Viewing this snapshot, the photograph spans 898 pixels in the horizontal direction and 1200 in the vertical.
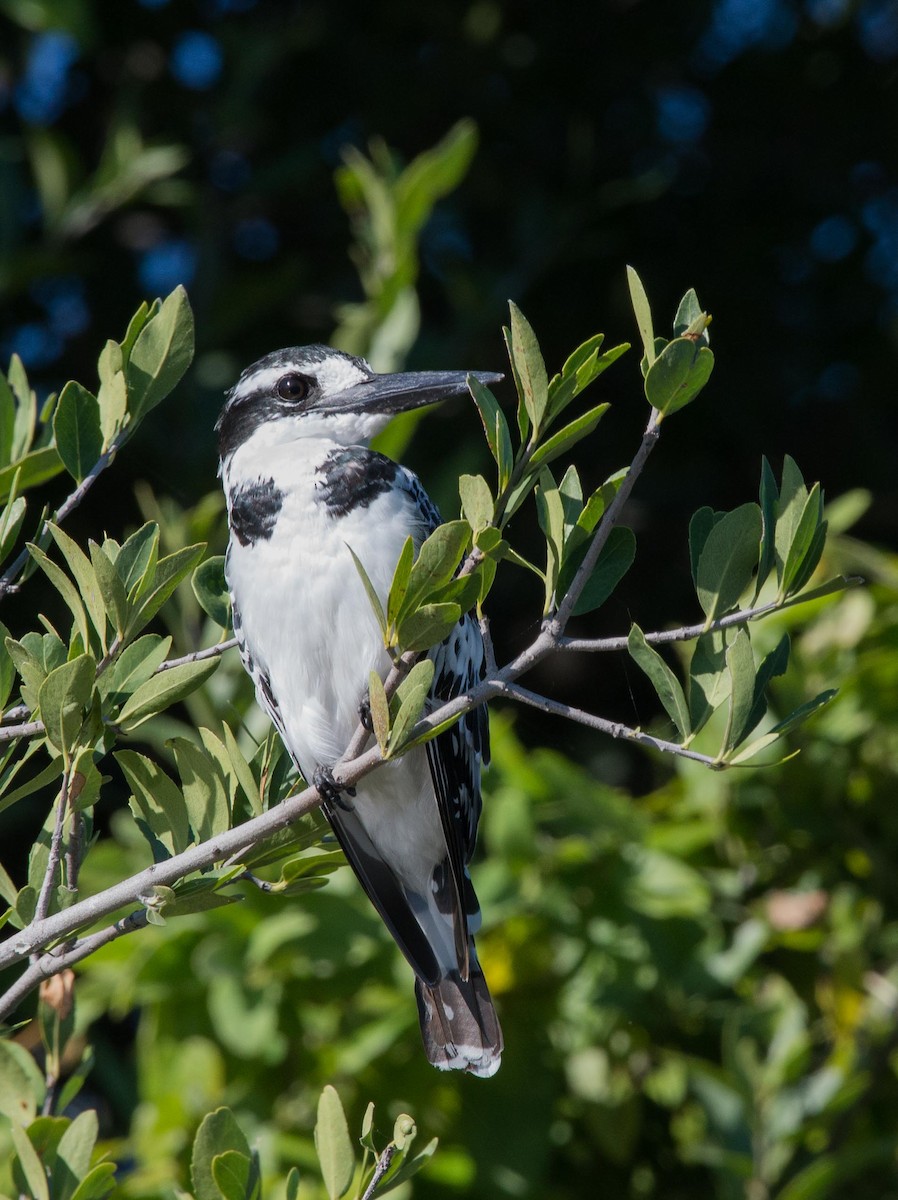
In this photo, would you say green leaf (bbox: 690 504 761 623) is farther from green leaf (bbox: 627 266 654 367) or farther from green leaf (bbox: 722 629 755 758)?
green leaf (bbox: 627 266 654 367)

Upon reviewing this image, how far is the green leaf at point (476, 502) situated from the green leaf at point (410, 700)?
14 cm

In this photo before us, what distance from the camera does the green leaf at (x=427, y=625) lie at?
4.53 ft

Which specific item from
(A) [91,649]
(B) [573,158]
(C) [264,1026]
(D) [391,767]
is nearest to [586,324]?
(B) [573,158]

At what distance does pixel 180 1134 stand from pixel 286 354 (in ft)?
4.70

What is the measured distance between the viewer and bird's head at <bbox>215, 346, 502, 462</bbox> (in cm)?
234

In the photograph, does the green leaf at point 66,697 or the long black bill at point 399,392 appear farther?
the long black bill at point 399,392

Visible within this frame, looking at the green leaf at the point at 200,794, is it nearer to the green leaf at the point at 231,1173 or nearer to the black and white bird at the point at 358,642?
the green leaf at the point at 231,1173

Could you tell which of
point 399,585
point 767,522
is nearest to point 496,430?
point 399,585

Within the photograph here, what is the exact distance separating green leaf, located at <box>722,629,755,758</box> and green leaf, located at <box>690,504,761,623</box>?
0.14ft

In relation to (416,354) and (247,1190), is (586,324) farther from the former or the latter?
(247,1190)

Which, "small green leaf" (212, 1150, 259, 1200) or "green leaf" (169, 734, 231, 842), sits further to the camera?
"green leaf" (169, 734, 231, 842)

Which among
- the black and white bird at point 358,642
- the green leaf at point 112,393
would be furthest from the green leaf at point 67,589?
the black and white bird at point 358,642

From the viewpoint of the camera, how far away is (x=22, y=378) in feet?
6.11

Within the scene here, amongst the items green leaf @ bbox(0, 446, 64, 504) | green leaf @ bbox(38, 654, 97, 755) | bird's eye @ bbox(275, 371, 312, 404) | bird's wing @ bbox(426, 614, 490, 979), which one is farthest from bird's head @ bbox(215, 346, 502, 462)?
green leaf @ bbox(38, 654, 97, 755)
